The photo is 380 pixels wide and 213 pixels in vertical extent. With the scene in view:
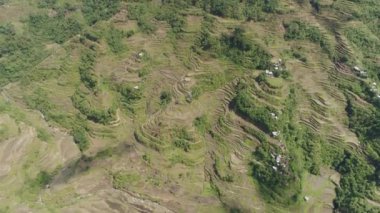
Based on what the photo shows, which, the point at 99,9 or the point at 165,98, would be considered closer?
the point at 165,98

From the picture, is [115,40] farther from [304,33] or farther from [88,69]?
[304,33]

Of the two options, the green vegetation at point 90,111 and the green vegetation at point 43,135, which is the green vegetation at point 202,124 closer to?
the green vegetation at point 90,111

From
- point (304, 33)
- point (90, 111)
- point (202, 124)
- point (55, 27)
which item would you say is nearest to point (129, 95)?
point (90, 111)

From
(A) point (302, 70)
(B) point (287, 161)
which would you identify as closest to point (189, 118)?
(B) point (287, 161)

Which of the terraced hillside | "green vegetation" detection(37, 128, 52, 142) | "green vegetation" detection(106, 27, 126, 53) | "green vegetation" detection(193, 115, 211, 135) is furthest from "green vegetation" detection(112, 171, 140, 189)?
"green vegetation" detection(106, 27, 126, 53)

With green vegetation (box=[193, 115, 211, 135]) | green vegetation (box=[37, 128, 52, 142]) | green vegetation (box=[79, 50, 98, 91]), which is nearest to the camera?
green vegetation (box=[193, 115, 211, 135])

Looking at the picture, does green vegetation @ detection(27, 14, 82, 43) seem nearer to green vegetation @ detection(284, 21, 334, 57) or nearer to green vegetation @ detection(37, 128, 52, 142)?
green vegetation @ detection(37, 128, 52, 142)

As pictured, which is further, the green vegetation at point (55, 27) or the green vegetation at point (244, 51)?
the green vegetation at point (55, 27)

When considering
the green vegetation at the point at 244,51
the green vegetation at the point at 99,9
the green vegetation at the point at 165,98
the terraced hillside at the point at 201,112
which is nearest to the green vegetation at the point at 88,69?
the terraced hillside at the point at 201,112
